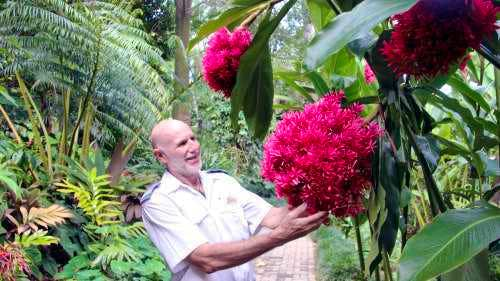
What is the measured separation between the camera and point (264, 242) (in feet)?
4.75

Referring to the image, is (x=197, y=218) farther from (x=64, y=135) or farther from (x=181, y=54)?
(x=181, y=54)

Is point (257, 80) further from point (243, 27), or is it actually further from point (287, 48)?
point (287, 48)

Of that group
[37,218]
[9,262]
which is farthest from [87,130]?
[9,262]

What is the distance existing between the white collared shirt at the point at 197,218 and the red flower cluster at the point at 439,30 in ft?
3.52

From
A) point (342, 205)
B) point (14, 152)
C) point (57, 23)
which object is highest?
point (57, 23)

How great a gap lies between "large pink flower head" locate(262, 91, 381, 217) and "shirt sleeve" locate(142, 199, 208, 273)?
84 cm

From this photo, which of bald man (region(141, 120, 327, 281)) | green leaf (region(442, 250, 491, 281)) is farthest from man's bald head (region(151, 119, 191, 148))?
green leaf (region(442, 250, 491, 281))

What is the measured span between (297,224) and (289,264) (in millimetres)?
5946

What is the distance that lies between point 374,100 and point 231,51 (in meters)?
0.35

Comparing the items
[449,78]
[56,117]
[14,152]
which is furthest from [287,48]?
[449,78]

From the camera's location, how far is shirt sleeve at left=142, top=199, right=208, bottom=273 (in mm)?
1731

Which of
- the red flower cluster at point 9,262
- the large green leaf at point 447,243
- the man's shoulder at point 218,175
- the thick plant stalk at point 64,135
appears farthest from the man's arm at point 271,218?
the thick plant stalk at point 64,135

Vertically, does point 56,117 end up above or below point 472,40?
below

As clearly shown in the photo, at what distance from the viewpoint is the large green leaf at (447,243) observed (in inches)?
36.3
